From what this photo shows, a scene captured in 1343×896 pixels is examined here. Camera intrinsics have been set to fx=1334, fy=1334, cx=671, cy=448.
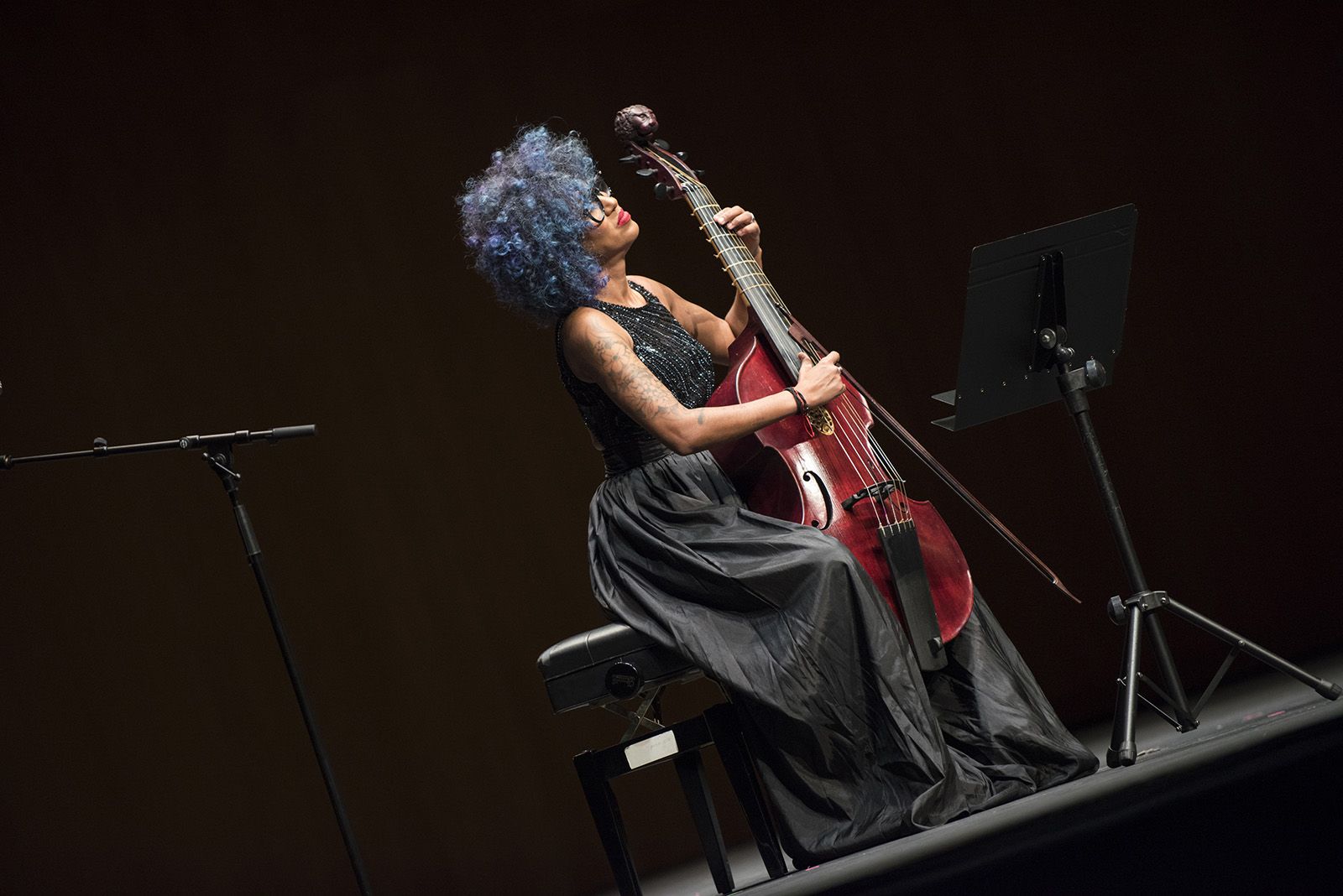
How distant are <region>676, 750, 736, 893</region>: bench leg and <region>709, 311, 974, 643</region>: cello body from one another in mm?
438

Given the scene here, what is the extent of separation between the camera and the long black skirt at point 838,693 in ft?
6.84

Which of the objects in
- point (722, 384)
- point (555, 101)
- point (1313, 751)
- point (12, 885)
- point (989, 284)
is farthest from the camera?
point (555, 101)

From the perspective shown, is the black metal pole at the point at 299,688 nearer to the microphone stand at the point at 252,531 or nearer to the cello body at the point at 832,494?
the microphone stand at the point at 252,531

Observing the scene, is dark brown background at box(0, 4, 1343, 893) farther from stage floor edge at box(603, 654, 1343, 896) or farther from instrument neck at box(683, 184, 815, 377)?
stage floor edge at box(603, 654, 1343, 896)

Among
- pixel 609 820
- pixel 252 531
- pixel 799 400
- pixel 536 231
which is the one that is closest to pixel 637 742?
pixel 609 820

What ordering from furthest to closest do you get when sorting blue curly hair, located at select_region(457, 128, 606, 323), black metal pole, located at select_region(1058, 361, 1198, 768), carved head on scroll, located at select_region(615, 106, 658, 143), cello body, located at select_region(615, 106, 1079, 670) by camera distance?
carved head on scroll, located at select_region(615, 106, 658, 143) → blue curly hair, located at select_region(457, 128, 606, 323) → cello body, located at select_region(615, 106, 1079, 670) → black metal pole, located at select_region(1058, 361, 1198, 768)

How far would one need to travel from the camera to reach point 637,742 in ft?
7.32

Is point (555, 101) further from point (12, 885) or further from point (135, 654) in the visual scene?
point (12, 885)

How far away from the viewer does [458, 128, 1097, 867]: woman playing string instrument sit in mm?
2109

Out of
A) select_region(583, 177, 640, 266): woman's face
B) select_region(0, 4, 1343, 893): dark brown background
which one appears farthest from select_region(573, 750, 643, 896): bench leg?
select_region(0, 4, 1343, 893): dark brown background

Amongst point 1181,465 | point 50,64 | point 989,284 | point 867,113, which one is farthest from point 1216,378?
point 50,64

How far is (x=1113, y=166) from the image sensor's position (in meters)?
3.83

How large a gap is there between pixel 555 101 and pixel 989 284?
1.84 m

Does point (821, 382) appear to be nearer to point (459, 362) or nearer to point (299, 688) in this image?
point (299, 688)
